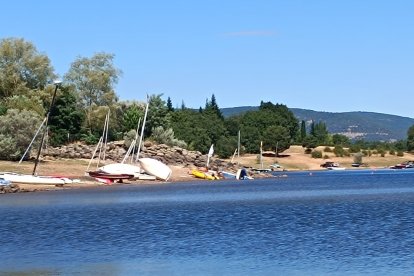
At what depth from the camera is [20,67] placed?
5743 inches

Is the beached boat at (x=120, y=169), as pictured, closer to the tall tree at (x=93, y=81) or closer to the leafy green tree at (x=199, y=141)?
the tall tree at (x=93, y=81)

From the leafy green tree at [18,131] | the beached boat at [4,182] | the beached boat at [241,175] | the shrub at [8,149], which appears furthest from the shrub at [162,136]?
the beached boat at [4,182]

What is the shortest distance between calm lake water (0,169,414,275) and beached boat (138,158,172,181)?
4387 cm

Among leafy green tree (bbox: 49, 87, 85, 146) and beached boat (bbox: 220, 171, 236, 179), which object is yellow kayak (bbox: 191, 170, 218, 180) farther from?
leafy green tree (bbox: 49, 87, 85, 146)

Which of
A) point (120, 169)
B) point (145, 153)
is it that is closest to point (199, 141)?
point (145, 153)

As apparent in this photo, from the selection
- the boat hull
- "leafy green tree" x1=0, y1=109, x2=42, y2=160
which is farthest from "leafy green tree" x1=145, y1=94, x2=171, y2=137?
the boat hull

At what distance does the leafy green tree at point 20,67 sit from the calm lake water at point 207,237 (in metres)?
70.3

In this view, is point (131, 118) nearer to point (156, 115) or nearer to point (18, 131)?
point (156, 115)

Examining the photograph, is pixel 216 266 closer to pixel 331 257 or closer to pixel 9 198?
pixel 331 257

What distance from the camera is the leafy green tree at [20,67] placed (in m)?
144

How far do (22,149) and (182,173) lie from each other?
31.8m

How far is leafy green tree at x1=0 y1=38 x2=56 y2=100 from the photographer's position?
144 meters

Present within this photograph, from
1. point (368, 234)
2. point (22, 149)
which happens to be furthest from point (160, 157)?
point (368, 234)

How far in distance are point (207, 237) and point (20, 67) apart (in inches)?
4179
